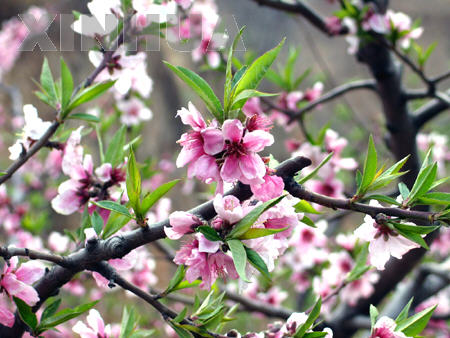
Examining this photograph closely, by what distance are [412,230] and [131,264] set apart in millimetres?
424

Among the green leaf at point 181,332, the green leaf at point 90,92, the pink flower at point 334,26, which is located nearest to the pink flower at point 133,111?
the pink flower at point 334,26

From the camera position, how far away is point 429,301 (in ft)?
6.25

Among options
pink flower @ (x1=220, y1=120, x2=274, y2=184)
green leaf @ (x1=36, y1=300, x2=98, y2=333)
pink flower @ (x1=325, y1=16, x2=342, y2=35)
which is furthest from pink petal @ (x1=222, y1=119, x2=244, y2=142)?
pink flower @ (x1=325, y1=16, x2=342, y2=35)

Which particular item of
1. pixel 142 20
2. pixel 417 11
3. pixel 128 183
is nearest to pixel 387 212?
pixel 128 183

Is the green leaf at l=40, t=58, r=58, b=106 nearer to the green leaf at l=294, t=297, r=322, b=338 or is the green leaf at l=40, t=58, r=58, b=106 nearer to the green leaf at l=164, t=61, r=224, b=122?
the green leaf at l=164, t=61, r=224, b=122

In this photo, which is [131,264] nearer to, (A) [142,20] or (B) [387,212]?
(B) [387,212]

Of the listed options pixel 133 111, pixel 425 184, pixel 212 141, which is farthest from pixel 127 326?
pixel 133 111

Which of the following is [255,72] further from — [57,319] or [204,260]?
[57,319]

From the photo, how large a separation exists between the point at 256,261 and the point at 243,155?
0.13m

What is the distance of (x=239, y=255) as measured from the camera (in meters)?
0.48

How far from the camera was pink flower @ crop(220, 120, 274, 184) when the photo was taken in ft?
1.71

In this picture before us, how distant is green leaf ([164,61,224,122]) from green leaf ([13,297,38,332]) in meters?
0.39

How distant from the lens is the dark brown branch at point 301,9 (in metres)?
1.32

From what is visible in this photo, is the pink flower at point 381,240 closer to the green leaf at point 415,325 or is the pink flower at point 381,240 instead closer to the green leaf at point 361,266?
the green leaf at point 415,325
